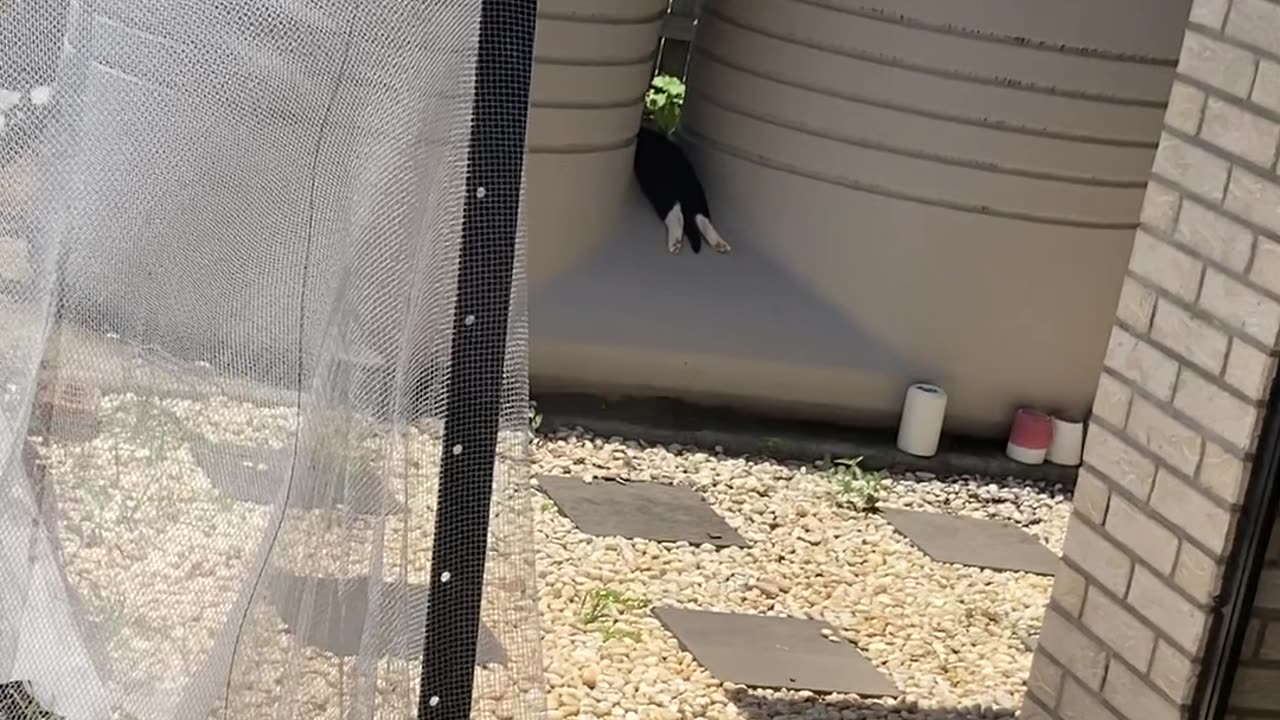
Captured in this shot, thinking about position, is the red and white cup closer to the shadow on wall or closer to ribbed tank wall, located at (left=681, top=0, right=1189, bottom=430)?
ribbed tank wall, located at (left=681, top=0, right=1189, bottom=430)

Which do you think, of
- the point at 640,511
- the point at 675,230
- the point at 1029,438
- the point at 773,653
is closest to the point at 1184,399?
the point at 773,653

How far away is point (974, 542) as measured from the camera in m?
5.75

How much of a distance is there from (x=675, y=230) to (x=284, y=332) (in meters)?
4.08

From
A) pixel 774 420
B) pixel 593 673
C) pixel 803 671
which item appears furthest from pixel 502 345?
pixel 774 420

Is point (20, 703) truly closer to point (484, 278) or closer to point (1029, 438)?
point (484, 278)

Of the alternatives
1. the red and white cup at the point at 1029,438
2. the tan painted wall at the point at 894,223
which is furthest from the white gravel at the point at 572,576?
the tan painted wall at the point at 894,223

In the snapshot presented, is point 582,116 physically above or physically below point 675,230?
above

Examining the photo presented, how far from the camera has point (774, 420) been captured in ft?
21.2

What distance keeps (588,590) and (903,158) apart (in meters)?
2.11

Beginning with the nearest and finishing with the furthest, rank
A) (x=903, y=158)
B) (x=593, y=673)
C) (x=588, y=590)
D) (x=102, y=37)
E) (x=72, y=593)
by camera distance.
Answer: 1. (x=102, y=37)
2. (x=72, y=593)
3. (x=593, y=673)
4. (x=588, y=590)
5. (x=903, y=158)

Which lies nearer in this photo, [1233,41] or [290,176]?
[290,176]

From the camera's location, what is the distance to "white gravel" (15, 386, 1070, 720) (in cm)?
255

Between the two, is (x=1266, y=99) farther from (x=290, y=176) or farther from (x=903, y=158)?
(x=903, y=158)

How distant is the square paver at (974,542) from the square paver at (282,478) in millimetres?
3273
